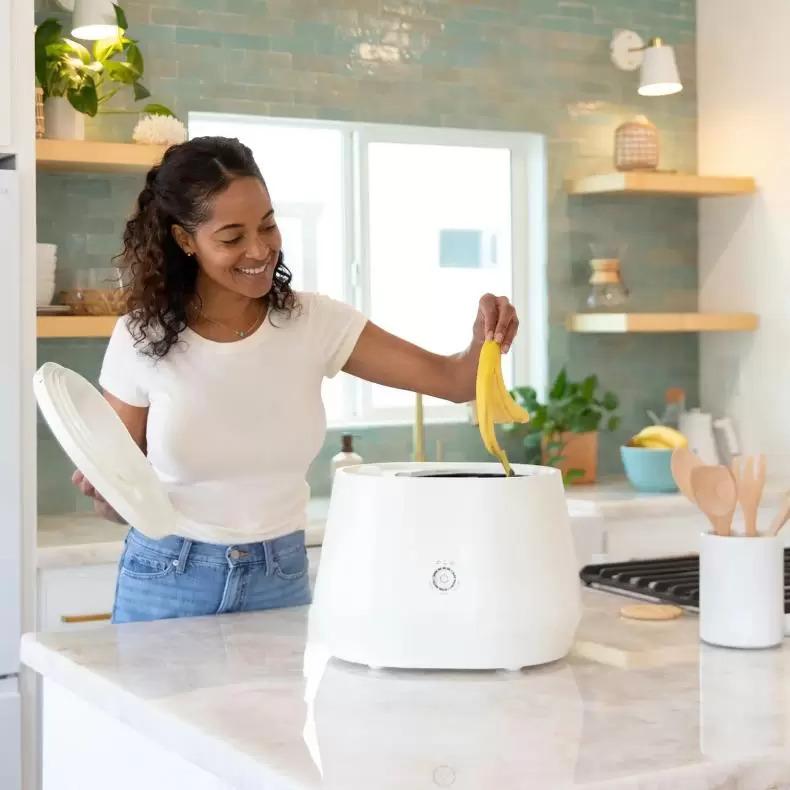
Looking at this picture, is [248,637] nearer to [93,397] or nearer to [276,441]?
[93,397]

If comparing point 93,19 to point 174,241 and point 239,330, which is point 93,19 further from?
point 239,330

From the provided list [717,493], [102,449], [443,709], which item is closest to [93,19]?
[102,449]

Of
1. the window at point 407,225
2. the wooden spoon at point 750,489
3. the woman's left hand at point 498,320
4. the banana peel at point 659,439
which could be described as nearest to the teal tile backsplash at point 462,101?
the window at point 407,225

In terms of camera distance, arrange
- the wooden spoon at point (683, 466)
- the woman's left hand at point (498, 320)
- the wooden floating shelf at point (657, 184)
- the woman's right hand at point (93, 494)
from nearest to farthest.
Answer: the wooden spoon at point (683, 466)
the woman's left hand at point (498, 320)
the woman's right hand at point (93, 494)
the wooden floating shelf at point (657, 184)

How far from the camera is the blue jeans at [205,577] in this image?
2098mm

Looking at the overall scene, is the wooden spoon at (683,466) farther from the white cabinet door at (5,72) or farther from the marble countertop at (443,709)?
the white cabinet door at (5,72)

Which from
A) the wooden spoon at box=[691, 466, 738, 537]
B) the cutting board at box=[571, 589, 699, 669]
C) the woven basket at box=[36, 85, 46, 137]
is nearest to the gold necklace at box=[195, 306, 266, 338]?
the cutting board at box=[571, 589, 699, 669]

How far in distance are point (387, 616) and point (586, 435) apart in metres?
2.92

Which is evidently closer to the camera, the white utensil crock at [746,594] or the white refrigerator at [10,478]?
the white utensil crock at [746,594]

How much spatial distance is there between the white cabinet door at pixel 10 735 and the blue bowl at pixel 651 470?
1872 mm

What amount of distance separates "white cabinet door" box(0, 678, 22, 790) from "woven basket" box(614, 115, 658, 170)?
2480 mm

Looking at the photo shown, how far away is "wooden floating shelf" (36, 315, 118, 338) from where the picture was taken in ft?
11.2

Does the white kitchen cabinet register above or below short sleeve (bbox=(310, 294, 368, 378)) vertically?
below

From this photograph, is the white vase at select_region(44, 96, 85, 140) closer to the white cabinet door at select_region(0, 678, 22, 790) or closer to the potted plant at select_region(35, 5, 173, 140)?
the potted plant at select_region(35, 5, 173, 140)
